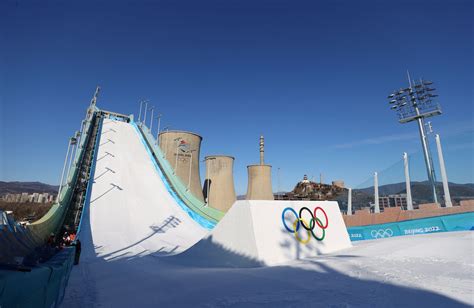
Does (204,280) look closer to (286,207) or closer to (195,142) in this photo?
(286,207)

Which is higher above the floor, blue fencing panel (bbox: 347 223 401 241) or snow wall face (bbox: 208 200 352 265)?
snow wall face (bbox: 208 200 352 265)

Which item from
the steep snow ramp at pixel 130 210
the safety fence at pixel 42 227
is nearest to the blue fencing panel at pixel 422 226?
the steep snow ramp at pixel 130 210

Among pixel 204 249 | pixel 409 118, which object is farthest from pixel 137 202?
pixel 409 118

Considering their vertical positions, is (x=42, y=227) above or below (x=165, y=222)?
above

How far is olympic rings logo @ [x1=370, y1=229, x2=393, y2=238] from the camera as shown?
44.5ft

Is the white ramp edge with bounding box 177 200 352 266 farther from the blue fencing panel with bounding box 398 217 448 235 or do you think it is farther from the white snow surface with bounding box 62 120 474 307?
the blue fencing panel with bounding box 398 217 448 235

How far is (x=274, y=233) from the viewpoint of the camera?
24.7 feet

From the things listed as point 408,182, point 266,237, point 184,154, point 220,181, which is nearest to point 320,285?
point 266,237

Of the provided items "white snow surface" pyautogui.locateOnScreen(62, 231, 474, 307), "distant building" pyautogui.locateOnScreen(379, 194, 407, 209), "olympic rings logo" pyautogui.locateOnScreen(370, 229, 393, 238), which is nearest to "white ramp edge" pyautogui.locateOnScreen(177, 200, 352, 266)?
"white snow surface" pyautogui.locateOnScreen(62, 231, 474, 307)

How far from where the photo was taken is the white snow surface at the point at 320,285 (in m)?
3.67

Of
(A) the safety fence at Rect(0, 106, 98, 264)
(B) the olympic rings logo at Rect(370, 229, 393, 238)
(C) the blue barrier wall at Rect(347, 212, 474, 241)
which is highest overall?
(A) the safety fence at Rect(0, 106, 98, 264)

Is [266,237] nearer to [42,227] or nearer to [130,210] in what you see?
[42,227]

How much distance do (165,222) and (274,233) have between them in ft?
37.1

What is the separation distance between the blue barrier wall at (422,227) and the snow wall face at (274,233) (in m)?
6.14
